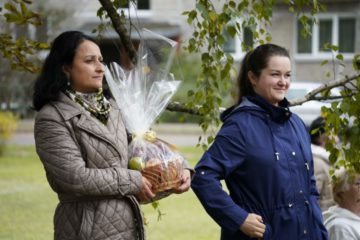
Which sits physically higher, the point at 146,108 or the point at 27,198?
the point at 146,108

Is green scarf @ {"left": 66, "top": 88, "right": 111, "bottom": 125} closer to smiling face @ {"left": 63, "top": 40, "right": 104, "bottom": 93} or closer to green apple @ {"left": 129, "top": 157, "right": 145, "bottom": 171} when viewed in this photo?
smiling face @ {"left": 63, "top": 40, "right": 104, "bottom": 93}

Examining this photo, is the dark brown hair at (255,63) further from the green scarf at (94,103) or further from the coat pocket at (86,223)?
the coat pocket at (86,223)

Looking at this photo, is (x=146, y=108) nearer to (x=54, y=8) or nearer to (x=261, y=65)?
(x=261, y=65)

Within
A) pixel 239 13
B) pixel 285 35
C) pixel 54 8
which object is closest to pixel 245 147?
pixel 239 13

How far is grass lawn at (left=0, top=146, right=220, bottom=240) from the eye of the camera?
8.08 m

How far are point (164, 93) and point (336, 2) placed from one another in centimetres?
2351

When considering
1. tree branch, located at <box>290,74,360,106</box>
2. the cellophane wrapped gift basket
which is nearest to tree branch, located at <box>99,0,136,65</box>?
the cellophane wrapped gift basket

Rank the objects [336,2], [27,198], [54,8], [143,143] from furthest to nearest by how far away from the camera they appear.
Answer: [336,2] → [54,8] → [27,198] → [143,143]

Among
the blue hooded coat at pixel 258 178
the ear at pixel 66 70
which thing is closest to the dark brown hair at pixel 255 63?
the blue hooded coat at pixel 258 178

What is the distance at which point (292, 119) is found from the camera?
338 centimetres

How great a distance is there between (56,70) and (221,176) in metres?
0.90

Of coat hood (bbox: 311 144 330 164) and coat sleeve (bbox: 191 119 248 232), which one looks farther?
coat hood (bbox: 311 144 330 164)

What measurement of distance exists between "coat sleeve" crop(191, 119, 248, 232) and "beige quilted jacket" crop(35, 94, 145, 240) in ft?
0.98

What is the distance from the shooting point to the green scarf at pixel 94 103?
316 cm
